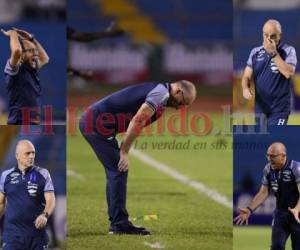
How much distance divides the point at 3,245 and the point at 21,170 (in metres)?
0.52

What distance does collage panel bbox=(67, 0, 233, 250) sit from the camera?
5859 mm

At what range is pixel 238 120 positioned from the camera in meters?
5.94

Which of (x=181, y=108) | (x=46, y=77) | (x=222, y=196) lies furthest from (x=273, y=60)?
(x=46, y=77)

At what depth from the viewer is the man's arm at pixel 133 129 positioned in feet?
18.8

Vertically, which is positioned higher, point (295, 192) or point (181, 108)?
point (181, 108)

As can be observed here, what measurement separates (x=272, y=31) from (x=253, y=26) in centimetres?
16

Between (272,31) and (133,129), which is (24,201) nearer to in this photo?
(133,129)

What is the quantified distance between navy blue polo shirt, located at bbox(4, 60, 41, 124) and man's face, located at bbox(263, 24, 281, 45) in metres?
1.60

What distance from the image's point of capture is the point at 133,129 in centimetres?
580

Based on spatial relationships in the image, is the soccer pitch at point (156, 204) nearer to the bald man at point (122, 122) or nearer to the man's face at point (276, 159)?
the bald man at point (122, 122)

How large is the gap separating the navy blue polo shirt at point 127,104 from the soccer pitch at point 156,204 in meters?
0.23

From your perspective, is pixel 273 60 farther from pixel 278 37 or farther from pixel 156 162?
pixel 156 162

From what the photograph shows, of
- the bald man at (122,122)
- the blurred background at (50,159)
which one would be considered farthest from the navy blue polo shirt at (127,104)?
the blurred background at (50,159)

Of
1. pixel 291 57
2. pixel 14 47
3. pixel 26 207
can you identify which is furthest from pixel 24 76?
pixel 291 57
